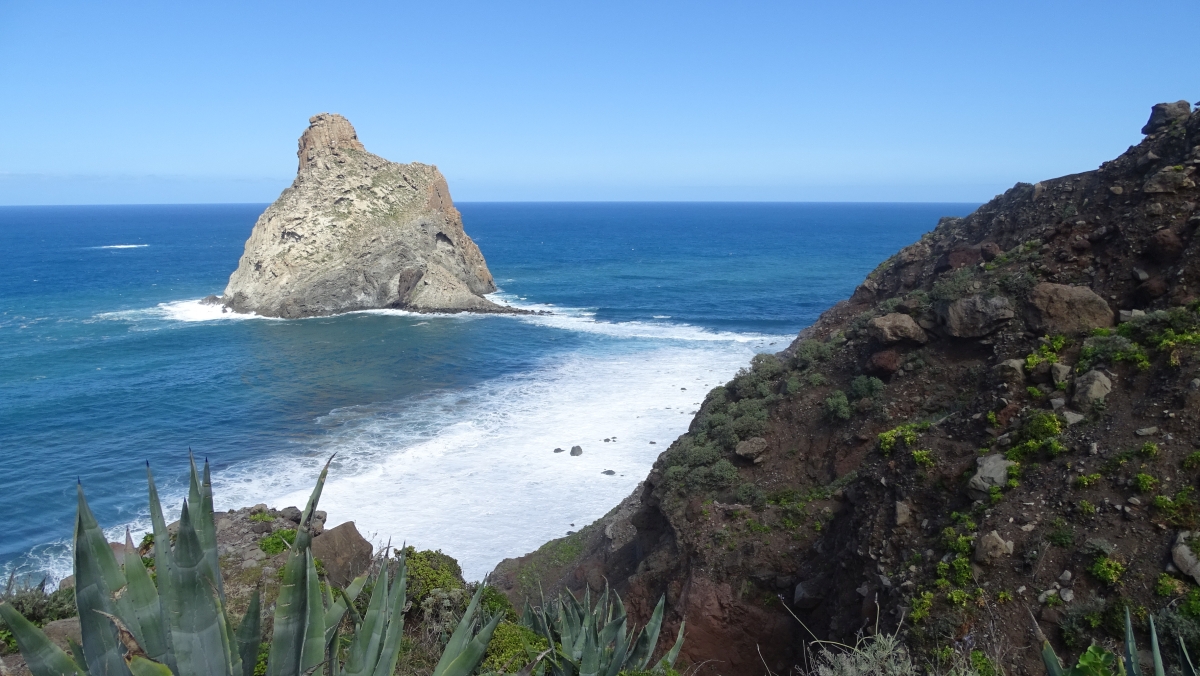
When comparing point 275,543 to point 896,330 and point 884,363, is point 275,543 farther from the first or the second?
point 896,330

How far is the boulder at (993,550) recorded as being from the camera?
8320 mm

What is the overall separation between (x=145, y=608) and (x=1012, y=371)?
11.2 meters

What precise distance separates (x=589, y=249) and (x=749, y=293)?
49.8m

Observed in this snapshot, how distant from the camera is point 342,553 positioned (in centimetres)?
1112

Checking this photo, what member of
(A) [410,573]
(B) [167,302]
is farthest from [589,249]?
(A) [410,573]

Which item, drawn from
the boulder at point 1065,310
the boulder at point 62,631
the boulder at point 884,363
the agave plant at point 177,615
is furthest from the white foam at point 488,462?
the agave plant at point 177,615

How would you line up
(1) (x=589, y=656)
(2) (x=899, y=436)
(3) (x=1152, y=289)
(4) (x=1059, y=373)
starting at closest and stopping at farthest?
(1) (x=589, y=656), (4) (x=1059, y=373), (2) (x=899, y=436), (3) (x=1152, y=289)

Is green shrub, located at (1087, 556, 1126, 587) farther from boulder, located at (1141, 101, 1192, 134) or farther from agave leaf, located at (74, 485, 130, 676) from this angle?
boulder, located at (1141, 101, 1192, 134)

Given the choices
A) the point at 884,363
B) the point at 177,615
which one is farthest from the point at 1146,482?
the point at 177,615

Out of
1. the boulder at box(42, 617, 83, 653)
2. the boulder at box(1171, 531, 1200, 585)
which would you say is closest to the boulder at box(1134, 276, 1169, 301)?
the boulder at box(1171, 531, 1200, 585)

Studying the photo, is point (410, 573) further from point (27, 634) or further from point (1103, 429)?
point (1103, 429)

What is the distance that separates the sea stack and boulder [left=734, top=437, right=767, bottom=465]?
4515cm

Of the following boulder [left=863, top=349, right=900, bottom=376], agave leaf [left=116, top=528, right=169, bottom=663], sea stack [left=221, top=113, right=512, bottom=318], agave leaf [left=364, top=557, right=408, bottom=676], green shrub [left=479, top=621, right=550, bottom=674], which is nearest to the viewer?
agave leaf [left=116, top=528, right=169, bottom=663]

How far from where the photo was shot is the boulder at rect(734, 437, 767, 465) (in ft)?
44.9
